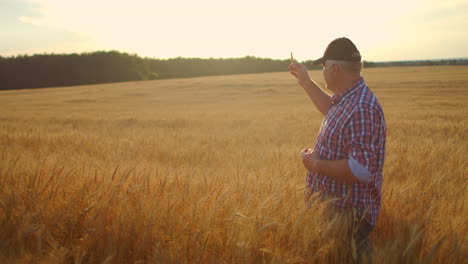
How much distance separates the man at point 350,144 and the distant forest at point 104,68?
34623 millimetres

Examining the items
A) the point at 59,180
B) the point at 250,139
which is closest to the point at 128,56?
the point at 250,139

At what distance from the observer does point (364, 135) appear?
1.56m

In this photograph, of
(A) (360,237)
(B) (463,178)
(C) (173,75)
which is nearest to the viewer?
(A) (360,237)

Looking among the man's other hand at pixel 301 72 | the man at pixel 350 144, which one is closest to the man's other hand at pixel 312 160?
the man at pixel 350 144

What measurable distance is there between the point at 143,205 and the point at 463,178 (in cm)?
288

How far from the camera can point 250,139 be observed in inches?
256

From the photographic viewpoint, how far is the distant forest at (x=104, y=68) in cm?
4169

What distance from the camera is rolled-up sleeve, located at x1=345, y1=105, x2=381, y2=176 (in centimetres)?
155

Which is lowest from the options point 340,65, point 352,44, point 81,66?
point 340,65

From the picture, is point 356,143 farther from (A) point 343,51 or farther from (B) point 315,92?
(B) point 315,92

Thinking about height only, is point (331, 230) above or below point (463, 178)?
above

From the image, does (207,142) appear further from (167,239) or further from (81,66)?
(81,66)

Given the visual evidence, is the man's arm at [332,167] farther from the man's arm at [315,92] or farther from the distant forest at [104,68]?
the distant forest at [104,68]

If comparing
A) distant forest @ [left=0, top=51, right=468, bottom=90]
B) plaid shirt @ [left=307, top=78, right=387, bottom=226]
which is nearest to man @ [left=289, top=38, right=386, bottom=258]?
plaid shirt @ [left=307, top=78, right=387, bottom=226]
